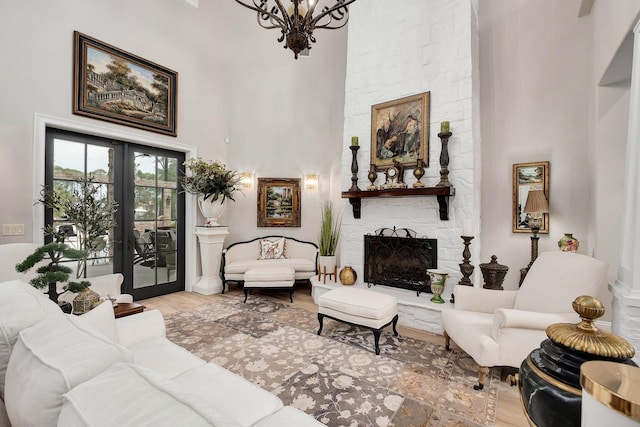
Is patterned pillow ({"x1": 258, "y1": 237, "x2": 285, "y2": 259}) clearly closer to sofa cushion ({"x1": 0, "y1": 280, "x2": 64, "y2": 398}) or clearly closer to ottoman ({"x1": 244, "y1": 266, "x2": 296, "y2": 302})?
ottoman ({"x1": 244, "y1": 266, "x2": 296, "y2": 302})

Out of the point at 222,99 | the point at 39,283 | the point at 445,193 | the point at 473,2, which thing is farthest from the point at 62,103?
the point at 473,2

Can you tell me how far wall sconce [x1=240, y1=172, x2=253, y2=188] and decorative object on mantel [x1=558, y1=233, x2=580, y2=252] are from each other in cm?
454

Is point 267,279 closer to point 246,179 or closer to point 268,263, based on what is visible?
point 268,263

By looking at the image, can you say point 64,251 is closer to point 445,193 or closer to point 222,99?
point 445,193

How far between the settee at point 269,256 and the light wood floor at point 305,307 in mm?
330

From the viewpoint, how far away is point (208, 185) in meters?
4.38

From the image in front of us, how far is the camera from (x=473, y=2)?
137 inches

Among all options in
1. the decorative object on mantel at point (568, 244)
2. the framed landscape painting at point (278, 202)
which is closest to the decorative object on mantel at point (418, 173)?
the decorative object on mantel at point (568, 244)

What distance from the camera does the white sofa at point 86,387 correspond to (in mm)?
553

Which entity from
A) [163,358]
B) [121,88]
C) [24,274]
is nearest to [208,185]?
[121,88]

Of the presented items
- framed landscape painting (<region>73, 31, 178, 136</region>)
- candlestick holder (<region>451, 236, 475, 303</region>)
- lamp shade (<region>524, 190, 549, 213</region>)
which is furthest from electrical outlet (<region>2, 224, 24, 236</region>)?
lamp shade (<region>524, 190, 549, 213</region>)

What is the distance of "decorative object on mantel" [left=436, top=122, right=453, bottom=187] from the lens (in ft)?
10.5

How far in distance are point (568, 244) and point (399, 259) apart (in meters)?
1.78

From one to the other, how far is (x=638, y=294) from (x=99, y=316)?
3046 millimetres
